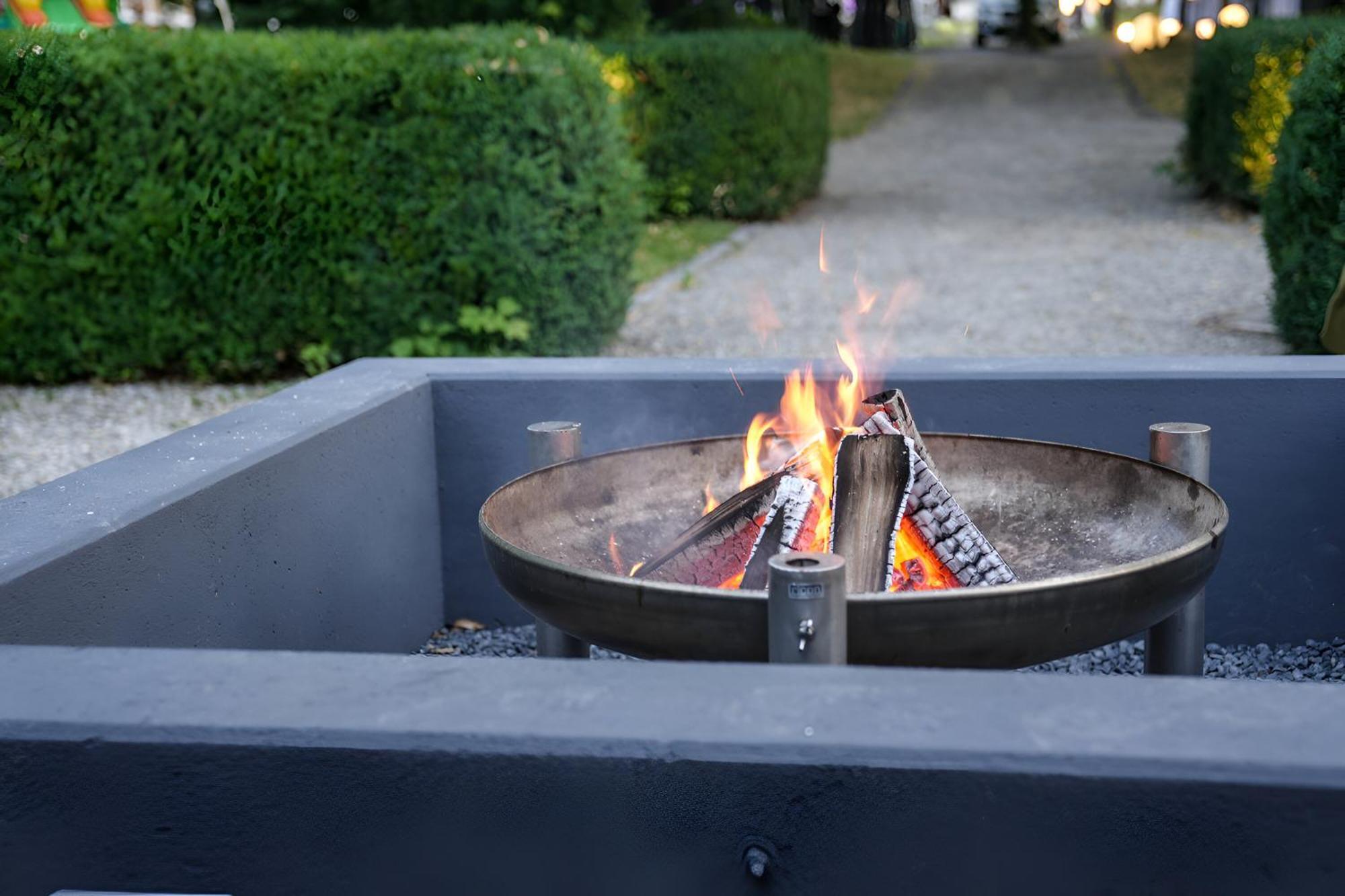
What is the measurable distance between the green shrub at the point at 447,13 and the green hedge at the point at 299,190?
785 centimetres

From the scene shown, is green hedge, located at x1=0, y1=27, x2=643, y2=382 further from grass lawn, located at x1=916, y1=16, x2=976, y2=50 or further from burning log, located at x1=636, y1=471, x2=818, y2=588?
grass lawn, located at x1=916, y1=16, x2=976, y2=50

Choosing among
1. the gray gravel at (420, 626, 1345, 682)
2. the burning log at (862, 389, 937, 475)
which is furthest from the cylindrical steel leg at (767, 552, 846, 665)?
the gray gravel at (420, 626, 1345, 682)

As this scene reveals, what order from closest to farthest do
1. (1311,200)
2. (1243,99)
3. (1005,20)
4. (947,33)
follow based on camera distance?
(1311,200)
(1243,99)
(1005,20)
(947,33)

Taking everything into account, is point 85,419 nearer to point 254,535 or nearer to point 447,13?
point 254,535

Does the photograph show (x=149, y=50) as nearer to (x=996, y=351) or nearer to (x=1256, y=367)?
(x=996, y=351)

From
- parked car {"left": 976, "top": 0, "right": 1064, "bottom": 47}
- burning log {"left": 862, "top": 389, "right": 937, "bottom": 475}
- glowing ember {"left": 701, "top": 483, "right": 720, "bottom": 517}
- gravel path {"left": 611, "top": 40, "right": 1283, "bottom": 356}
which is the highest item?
parked car {"left": 976, "top": 0, "right": 1064, "bottom": 47}

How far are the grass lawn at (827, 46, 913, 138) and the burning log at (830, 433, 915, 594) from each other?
17.9 metres

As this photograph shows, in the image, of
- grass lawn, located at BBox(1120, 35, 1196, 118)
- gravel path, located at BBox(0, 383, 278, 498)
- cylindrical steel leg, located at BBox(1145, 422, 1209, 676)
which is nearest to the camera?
cylindrical steel leg, located at BBox(1145, 422, 1209, 676)

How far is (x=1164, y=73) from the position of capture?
25016mm

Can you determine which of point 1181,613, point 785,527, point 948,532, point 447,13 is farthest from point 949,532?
point 447,13

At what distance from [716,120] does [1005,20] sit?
98.1 feet

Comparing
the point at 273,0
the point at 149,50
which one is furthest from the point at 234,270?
the point at 273,0

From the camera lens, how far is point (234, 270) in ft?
21.7

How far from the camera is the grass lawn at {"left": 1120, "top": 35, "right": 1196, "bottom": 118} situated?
21781 mm
